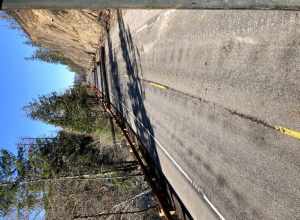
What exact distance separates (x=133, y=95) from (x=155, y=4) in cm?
1530

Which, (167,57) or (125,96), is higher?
(167,57)

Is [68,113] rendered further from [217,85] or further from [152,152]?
[217,85]

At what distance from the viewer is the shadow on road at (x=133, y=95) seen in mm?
14091

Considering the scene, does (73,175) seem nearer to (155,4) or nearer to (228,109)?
(228,109)

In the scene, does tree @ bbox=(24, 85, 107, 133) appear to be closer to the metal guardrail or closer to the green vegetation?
the green vegetation

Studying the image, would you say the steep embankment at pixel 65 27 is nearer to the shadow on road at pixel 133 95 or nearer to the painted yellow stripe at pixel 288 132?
the shadow on road at pixel 133 95

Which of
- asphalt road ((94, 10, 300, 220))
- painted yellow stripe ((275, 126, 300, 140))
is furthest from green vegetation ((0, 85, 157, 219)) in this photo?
painted yellow stripe ((275, 126, 300, 140))

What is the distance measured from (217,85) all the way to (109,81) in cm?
2022

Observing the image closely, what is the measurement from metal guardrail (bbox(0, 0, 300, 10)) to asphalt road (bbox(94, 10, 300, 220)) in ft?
7.94

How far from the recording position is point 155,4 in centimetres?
293

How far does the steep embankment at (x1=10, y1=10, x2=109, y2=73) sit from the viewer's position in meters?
23.4

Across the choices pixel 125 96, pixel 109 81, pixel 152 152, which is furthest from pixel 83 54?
pixel 152 152

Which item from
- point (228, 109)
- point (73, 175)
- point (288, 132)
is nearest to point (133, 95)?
point (73, 175)

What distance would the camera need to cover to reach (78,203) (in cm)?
2075
